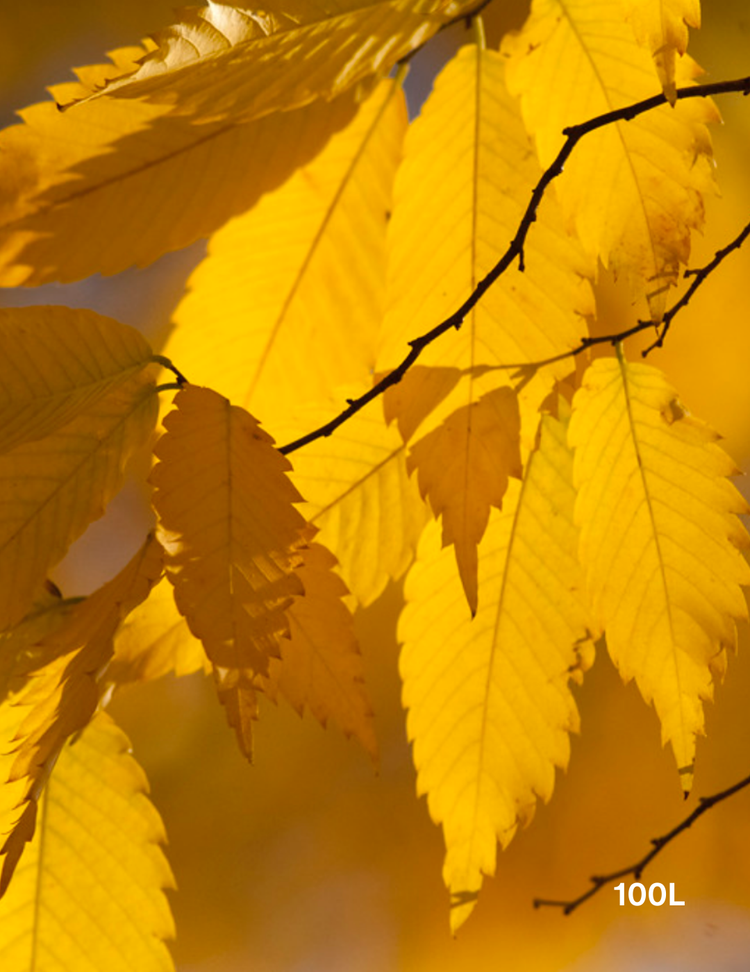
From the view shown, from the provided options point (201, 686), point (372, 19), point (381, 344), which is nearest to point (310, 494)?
point (381, 344)

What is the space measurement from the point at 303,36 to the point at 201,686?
1.98 ft

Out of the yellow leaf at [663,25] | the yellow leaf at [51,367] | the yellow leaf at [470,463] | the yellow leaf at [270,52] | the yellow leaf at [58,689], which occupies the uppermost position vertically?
the yellow leaf at [270,52]

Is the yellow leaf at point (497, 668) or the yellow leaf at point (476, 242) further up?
the yellow leaf at point (476, 242)

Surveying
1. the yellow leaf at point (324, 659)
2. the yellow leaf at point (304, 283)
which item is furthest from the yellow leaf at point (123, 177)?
the yellow leaf at point (324, 659)

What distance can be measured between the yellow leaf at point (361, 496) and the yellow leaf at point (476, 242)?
4 cm

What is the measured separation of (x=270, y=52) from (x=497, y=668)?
0.75ft

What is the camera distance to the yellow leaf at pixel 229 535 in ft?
0.89

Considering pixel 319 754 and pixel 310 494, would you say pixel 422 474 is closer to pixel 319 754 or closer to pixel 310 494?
pixel 310 494

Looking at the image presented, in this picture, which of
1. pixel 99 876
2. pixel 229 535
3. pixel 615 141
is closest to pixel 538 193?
pixel 615 141

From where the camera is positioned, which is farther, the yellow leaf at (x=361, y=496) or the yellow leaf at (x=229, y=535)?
the yellow leaf at (x=361, y=496)

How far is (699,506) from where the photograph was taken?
373mm

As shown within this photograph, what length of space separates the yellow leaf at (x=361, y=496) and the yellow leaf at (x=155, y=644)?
0.06m

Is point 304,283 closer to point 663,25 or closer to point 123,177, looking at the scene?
point 123,177

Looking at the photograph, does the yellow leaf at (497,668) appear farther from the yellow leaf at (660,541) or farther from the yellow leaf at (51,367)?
the yellow leaf at (51,367)
